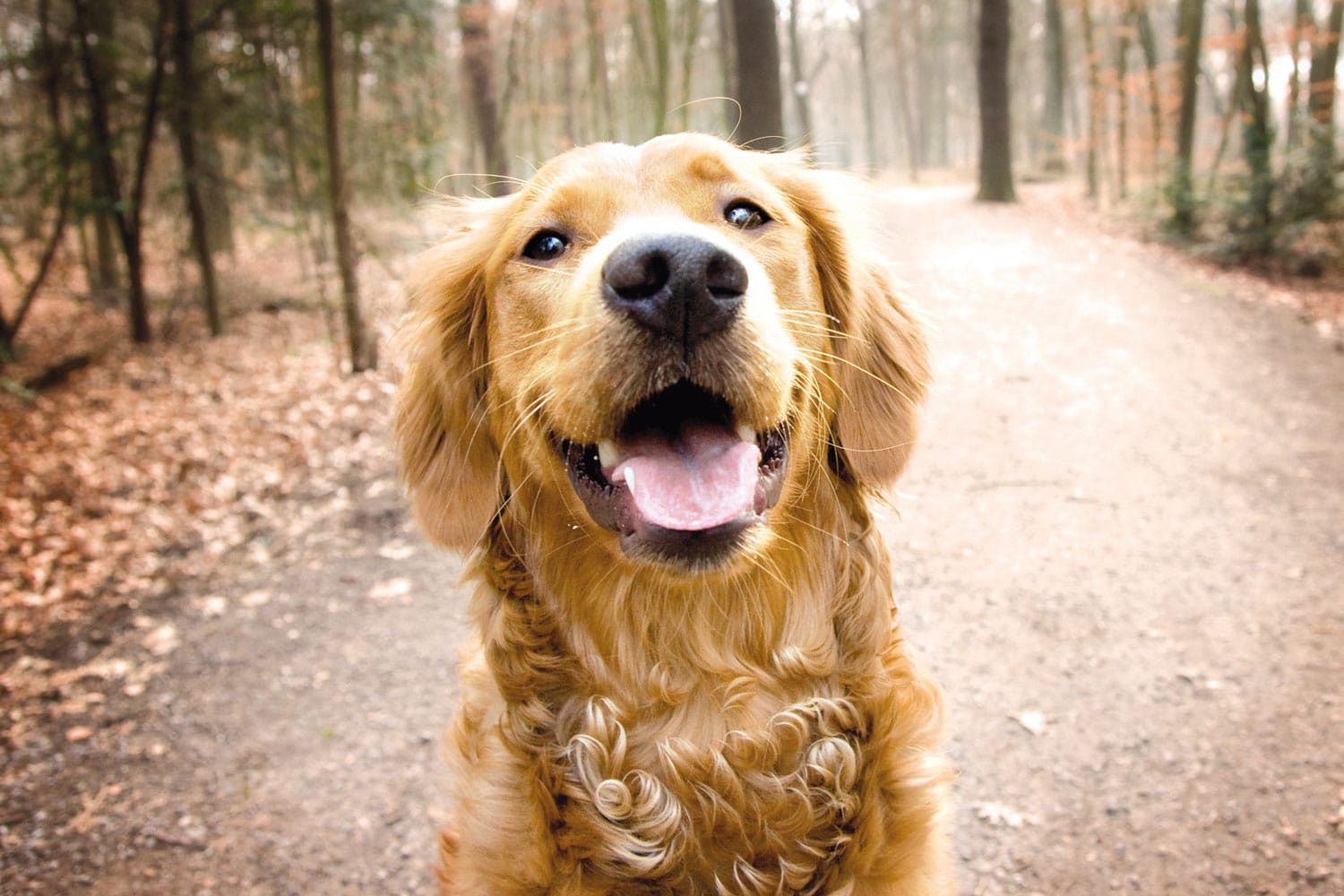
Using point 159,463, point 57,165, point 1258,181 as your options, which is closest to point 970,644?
point 159,463

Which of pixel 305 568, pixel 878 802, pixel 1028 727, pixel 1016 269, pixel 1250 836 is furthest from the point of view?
pixel 1016 269

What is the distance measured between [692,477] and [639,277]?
1.51 ft

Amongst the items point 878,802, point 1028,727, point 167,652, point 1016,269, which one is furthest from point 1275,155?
point 167,652

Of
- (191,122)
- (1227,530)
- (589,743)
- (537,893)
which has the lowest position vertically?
(1227,530)

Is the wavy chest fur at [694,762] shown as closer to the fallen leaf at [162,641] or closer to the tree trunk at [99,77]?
the fallen leaf at [162,641]

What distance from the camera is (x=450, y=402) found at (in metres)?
2.44

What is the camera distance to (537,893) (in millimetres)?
1950

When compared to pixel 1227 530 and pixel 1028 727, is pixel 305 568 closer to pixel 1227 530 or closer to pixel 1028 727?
pixel 1028 727

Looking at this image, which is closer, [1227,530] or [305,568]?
[1227,530]

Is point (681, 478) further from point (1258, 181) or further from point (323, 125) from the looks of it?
point (1258, 181)

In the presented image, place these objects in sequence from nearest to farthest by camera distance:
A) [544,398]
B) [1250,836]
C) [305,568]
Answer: [544,398] → [1250,836] → [305,568]

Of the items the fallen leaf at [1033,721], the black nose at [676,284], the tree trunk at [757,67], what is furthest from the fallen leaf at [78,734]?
the tree trunk at [757,67]

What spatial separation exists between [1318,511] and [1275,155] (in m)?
8.13

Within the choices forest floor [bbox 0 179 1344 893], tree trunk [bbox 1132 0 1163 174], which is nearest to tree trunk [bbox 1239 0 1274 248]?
forest floor [bbox 0 179 1344 893]
